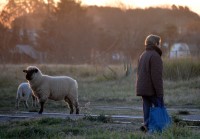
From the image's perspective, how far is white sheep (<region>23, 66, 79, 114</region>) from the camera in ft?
64.5

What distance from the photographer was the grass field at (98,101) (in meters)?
12.5

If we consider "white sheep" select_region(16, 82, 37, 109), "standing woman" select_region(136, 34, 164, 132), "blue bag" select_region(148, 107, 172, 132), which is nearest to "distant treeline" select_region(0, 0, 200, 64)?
"white sheep" select_region(16, 82, 37, 109)

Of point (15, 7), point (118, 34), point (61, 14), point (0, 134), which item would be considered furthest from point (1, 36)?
point (0, 134)

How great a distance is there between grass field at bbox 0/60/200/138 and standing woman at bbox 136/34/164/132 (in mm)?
955

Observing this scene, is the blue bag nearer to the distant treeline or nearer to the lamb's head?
the lamb's head

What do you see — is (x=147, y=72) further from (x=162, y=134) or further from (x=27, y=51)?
(x=27, y=51)

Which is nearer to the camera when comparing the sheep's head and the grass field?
the grass field

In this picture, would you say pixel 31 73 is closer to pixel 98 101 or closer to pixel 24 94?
pixel 24 94

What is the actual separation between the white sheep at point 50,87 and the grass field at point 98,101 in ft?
2.86

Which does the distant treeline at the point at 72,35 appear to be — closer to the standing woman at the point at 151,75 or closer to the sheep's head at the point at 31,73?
the sheep's head at the point at 31,73

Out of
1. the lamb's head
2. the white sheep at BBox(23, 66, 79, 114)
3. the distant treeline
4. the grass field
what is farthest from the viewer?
the distant treeline

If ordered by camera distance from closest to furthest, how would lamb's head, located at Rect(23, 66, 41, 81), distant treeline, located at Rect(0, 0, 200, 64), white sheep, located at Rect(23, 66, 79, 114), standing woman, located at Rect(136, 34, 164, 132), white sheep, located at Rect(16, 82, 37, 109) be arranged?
standing woman, located at Rect(136, 34, 164, 132), lamb's head, located at Rect(23, 66, 41, 81), white sheep, located at Rect(23, 66, 79, 114), white sheep, located at Rect(16, 82, 37, 109), distant treeline, located at Rect(0, 0, 200, 64)

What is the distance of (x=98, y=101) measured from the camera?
83.8ft

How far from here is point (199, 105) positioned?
2269 cm
